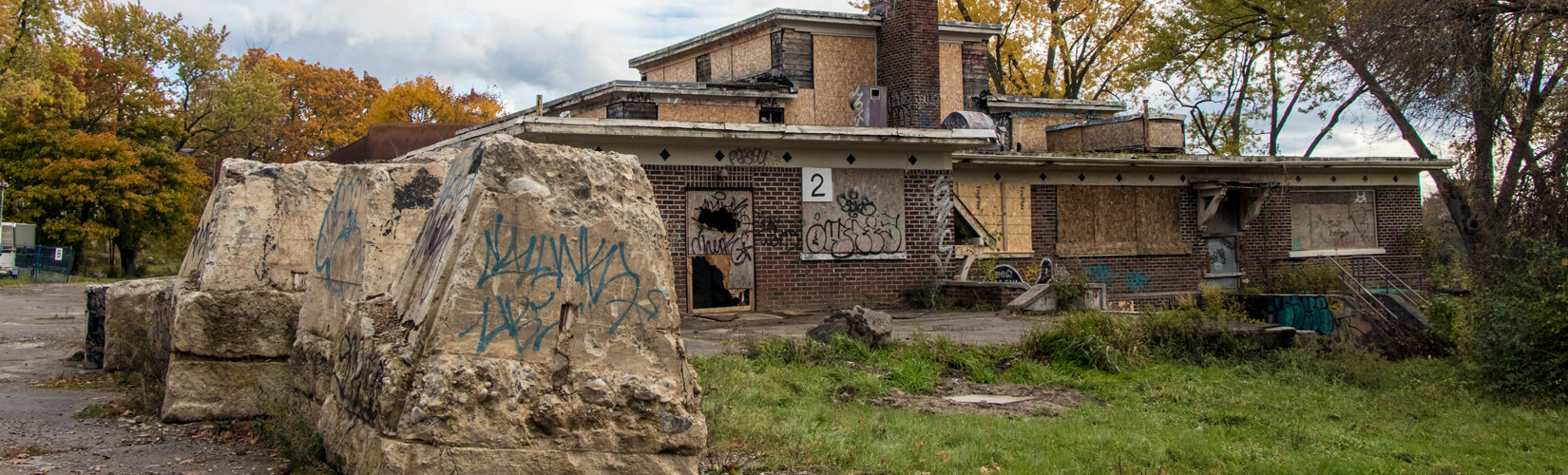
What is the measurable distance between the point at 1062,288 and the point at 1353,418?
26.2 ft

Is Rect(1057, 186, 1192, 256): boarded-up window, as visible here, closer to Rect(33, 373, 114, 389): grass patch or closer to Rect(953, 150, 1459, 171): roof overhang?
Rect(953, 150, 1459, 171): roof overhang

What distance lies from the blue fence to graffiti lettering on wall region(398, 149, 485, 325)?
28.8 metres

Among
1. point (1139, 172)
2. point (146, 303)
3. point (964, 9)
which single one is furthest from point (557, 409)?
point (964, 9)

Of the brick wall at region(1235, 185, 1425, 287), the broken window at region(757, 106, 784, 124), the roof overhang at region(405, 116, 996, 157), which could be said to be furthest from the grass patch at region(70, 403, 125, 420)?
the brick wall at region(1235, 185, 1425, 287)

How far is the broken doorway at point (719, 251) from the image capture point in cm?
1577

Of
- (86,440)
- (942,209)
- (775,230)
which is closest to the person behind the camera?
(86,440)

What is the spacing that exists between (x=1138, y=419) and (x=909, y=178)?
1021cm

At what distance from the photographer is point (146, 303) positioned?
831 cm

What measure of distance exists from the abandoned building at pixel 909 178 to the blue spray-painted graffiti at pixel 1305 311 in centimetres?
245

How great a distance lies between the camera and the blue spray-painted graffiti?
16.6 metres

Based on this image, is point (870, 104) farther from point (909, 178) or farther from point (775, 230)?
point (775, 230)

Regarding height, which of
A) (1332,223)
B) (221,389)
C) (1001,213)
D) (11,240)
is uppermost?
(11,240)

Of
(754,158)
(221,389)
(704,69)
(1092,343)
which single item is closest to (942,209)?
(754,158)

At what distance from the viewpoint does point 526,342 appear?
4.46 meters
